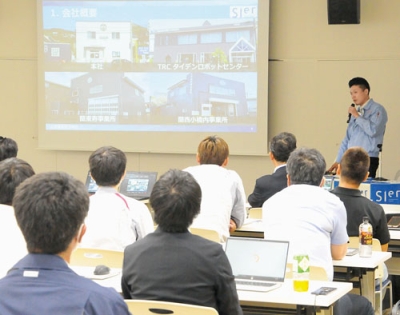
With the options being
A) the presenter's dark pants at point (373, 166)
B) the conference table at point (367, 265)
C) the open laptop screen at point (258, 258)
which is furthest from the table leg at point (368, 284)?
the presenter's dark pants at point (373, 166)

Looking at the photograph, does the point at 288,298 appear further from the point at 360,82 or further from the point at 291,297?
the point at 360,82

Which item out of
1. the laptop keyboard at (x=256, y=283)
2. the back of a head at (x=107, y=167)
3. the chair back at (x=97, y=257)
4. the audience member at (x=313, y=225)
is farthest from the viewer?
the back of a head at (x=107, y=167)

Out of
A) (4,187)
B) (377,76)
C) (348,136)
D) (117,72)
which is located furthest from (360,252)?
(117,72)

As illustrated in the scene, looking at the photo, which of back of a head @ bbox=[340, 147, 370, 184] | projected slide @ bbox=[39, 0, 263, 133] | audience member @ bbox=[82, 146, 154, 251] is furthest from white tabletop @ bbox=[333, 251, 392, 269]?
projected slide @ bbox=[39, 0, 263, 133]

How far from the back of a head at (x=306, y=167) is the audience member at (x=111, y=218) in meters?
0.84

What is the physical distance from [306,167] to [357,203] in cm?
62

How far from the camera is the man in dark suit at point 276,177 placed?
5.82 metres

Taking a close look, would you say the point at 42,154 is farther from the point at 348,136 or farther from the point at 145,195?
the point at 348,136

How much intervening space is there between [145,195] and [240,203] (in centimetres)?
179

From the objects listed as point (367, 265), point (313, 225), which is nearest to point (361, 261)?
point (367, 265)

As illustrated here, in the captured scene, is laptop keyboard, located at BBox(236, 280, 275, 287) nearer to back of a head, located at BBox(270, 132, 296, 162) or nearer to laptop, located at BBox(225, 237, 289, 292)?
laptop, located at BBox(225, 237, 289, 292)

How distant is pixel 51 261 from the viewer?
1724 millimetres

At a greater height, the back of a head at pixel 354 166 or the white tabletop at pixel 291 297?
the back of a head at pixel 354 166

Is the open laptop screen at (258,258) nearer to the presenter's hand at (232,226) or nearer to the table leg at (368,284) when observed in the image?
the table leg at (368,284)
